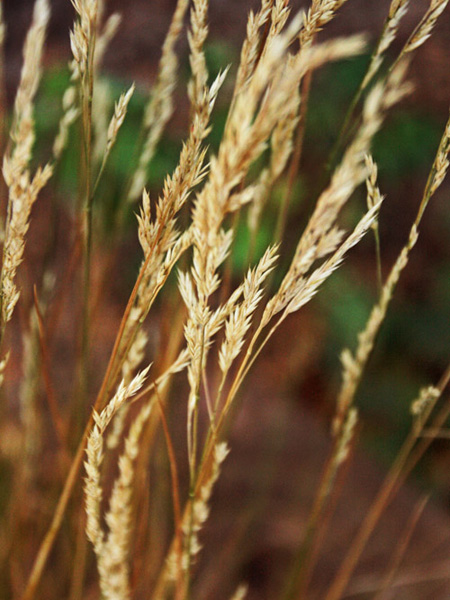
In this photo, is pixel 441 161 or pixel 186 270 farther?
pixel 186 270

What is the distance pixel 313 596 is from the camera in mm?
964

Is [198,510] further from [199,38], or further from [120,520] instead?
[199,38]

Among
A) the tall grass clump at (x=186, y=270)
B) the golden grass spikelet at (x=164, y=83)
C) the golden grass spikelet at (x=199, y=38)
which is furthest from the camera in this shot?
the golden grass spikelet at (x=164, y=83)

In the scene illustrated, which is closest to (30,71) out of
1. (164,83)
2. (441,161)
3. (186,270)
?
(164,83)

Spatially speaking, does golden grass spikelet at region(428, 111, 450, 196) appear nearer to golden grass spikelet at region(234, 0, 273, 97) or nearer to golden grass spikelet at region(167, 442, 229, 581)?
golden grass spikelet at region(234, 0, 273, 97)

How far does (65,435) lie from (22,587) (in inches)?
9.3

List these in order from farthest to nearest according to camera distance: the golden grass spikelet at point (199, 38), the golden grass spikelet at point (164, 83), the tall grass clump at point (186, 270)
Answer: the golden grass spikelet at point (164, 83) < the golden grass spikelet at point (199, 38) < the tall grass clump at point (186, 270)

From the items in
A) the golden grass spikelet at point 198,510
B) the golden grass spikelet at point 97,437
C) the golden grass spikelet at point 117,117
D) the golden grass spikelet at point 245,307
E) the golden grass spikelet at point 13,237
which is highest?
the golden grass spikelet at point 117,117

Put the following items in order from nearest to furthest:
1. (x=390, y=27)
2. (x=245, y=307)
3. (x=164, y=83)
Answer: (x=245, y=307)
(x=390, y=27)
(x=164, y=83)

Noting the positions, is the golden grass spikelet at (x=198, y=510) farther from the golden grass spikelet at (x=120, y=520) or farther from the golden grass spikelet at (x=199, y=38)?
the golden grass spikelet at (x=199, y=38)

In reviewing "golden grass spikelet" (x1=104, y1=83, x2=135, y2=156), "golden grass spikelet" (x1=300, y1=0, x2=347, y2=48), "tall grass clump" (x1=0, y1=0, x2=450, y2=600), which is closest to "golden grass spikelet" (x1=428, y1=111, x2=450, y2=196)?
"tall grass clump" (x1=0, y1=0, x2=450, y2=600)

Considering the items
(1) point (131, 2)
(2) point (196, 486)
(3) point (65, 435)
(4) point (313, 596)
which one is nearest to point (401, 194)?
(1) point (131, 2)

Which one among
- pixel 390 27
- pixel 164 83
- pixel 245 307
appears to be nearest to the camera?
pixel 245 307

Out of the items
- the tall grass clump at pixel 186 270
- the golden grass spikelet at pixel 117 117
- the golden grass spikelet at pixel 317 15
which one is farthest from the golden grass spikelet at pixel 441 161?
the golden grass spikelet at pixel 117 117
